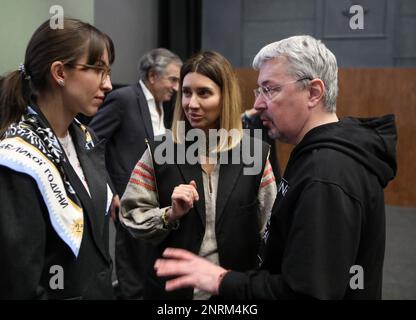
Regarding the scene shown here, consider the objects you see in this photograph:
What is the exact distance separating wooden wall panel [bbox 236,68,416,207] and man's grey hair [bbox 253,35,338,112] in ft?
12.4

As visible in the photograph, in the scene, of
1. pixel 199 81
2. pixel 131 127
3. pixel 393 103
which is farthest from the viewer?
pixel 393 103

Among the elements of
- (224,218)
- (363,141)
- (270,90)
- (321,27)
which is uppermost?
(321,27)

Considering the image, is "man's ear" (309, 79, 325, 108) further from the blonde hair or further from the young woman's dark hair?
the young woman's dark hair

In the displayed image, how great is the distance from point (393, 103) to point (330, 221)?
4529 millimetres

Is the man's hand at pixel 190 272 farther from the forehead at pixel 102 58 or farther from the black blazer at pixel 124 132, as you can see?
the black blazer at pixel 124 132

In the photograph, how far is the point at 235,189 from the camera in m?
1.42

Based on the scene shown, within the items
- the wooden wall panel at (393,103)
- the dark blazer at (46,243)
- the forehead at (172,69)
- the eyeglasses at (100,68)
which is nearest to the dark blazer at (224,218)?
the dark blazer at (46,243)

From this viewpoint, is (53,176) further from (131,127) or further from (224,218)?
(131,127)

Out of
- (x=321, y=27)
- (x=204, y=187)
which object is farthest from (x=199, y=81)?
(x=321, y=27)

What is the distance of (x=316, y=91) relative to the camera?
105 centimetres

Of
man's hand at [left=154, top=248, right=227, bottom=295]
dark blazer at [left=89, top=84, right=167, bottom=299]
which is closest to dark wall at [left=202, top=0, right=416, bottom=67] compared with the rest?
dark blazer at [left=89, top=84, right=167, bottom=299]
